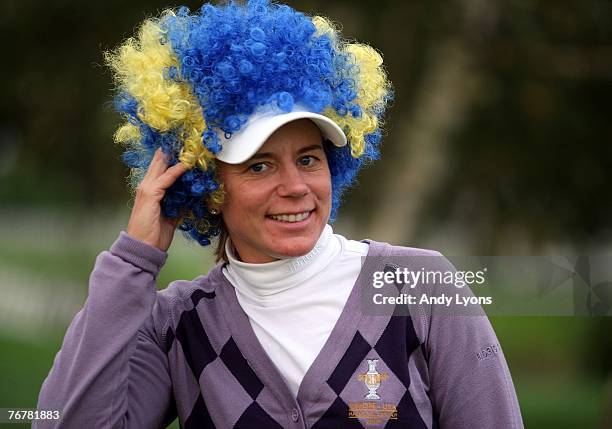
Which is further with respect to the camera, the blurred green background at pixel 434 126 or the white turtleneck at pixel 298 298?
the blurred green background at pixel 434 126

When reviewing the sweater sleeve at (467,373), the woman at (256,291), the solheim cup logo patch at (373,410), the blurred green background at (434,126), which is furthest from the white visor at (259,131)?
the blurred green background at (434,126)

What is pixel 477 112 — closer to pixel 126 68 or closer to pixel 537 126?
pixel 537 126

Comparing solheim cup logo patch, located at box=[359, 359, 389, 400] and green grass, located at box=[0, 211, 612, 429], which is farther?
green grass, located at box=[0, 211, 612, 429]

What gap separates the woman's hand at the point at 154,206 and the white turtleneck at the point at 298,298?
0.69ft

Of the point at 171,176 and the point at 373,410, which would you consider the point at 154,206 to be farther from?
the point at 373,410

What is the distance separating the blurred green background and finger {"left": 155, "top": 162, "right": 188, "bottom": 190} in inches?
233

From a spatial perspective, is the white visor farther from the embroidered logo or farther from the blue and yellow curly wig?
the embroidered logo

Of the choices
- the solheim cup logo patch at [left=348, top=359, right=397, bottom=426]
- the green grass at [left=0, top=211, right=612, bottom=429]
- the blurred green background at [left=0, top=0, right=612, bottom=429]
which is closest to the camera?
the solheim cup logo patch at [left=348, top=359, right=397, bottom=426]

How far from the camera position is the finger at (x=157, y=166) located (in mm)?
2596

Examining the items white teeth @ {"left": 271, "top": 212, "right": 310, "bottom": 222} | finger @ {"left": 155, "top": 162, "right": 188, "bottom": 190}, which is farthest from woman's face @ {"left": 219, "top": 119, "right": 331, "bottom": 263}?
finger @ {"left": 155, "top": 162, "right": 188, "bottom": 190}

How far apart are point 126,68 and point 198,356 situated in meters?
0.81

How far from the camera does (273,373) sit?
246 cm

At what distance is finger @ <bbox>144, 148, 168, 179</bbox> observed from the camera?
260 centimetres

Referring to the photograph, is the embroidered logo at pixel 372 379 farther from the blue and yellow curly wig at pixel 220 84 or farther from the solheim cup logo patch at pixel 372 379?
the blue and yellow curly wig at pixel 220 84
